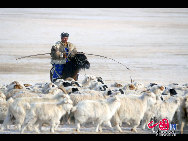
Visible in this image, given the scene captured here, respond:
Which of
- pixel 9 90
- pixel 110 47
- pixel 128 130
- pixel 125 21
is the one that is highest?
pixel 125 21

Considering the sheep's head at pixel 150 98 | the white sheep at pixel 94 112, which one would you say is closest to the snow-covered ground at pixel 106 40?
the sheep's head at pixel 150 98

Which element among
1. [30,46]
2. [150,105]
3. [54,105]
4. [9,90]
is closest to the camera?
[54,105]

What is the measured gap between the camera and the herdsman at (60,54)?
14.3 metres

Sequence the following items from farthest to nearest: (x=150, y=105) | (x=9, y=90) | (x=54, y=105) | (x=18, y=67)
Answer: (x=18, y=67) < (x=9, y=90) < (x=150, y=105) < (x=54, y=105)

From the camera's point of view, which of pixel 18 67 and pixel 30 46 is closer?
pixel 18 67

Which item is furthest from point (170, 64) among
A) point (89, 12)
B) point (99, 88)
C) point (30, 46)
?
point (89, 12)

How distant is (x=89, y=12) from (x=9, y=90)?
2407 centimetres

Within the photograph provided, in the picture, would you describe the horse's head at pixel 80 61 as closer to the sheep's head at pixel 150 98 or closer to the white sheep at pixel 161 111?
the sheep's head at pixel 150 98

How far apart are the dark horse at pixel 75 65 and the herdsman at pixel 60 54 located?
0.42ft

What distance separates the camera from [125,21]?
32.9 meters

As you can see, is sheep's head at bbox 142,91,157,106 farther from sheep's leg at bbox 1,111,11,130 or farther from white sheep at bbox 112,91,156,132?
sheep's leg at bbox 1,111,11,130

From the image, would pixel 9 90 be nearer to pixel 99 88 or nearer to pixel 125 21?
pixel 99 88

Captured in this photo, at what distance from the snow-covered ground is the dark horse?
10.4 ft

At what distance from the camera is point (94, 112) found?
32.1 feet
